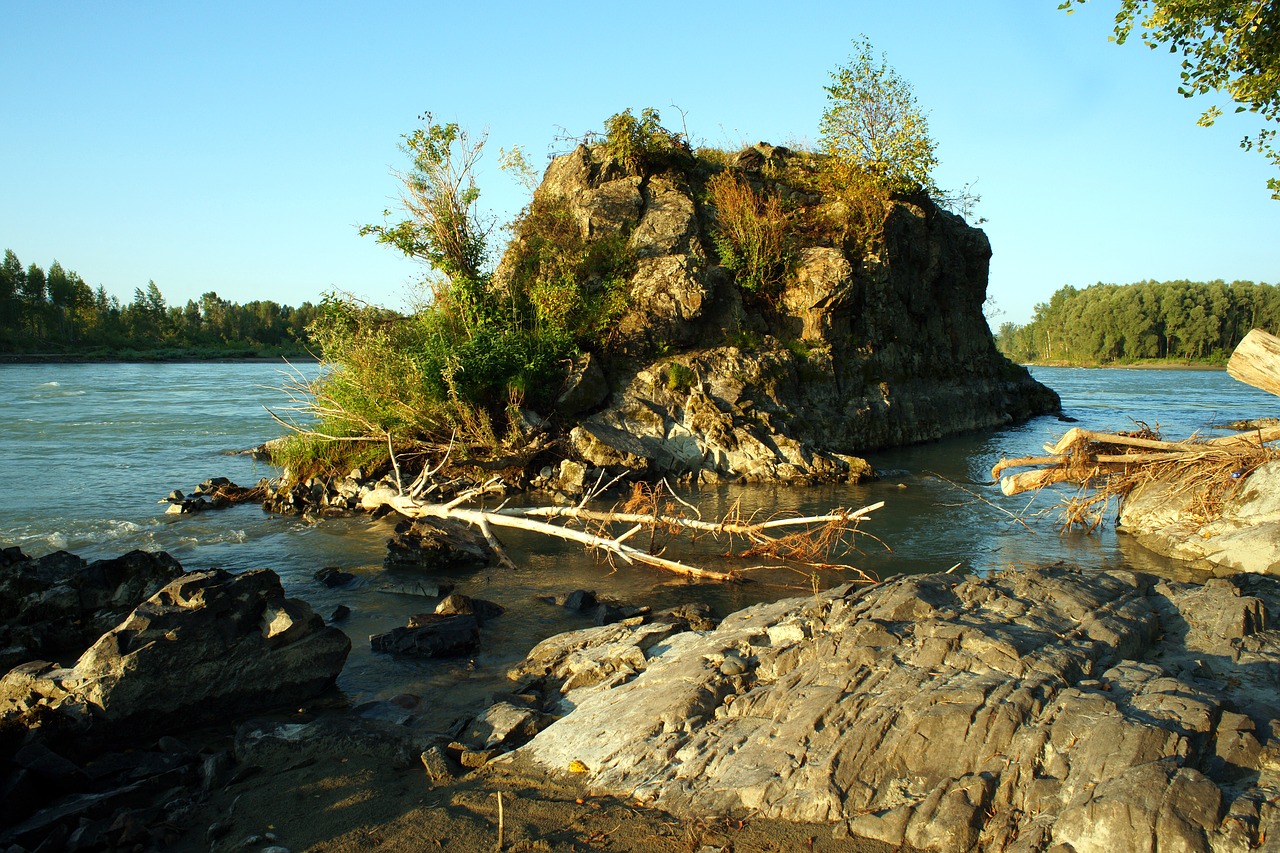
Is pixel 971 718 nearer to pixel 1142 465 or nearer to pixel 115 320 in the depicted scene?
pixel 1142 465

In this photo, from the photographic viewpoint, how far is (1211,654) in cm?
541

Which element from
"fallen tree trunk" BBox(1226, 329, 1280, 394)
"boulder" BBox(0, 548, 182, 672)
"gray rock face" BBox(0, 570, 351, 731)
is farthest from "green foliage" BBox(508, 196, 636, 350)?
"fallen tree trunk" BBox(1226, 329, 1280, 394)

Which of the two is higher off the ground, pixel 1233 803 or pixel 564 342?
pixel 564 342

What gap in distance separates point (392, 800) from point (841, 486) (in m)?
13.0

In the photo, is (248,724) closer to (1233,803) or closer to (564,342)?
(1233,803)

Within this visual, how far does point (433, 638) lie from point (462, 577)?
2.98 meters

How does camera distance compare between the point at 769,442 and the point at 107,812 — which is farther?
the point at 769,442

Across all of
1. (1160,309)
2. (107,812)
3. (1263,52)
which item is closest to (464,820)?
(107,812)

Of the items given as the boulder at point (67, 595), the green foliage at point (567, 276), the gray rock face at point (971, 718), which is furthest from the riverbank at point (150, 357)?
the gray rock face at point (971, 718)

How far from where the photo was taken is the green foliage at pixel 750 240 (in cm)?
2103

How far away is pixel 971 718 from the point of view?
441cm

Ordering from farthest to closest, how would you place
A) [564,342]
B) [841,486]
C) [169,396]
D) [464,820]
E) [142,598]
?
[169,396] → [564,342] → [841,486] → [142,598] → [464,820]

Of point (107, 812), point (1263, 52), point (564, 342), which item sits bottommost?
point (107, 812)

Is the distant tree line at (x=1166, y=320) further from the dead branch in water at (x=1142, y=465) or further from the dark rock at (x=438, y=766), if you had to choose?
the dark rock at (x=438, y=766)
